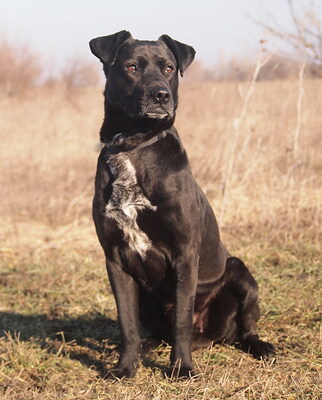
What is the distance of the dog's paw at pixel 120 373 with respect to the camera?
3.33 meters

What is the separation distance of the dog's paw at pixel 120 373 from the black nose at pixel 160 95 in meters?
1.54

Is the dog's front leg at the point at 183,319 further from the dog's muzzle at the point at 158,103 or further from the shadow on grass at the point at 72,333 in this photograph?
the dog's muzzle at the point at 158,103

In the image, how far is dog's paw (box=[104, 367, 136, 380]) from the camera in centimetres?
333

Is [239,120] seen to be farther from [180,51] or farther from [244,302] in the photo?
[244,302]

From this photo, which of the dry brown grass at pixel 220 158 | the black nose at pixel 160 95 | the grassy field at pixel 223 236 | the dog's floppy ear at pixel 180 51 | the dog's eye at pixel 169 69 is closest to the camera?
the black nose at pixel 160 95

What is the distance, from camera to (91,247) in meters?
6.52

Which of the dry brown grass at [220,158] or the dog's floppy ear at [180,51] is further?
the dry brown grass at [220,158]

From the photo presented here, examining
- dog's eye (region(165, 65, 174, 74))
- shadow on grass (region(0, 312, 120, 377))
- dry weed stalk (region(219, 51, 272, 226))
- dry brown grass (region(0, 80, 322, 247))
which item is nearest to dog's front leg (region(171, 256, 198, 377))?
shadow on grass (region(0, 312, 120, 377))

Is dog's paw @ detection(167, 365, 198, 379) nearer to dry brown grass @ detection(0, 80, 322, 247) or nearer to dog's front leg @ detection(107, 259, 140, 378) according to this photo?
dog's front leg @ detection(107, 259, 140, 378)

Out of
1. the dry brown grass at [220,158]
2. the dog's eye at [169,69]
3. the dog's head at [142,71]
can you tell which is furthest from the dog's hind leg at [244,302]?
the dry brown grass at [220,158]

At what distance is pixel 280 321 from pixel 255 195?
281 centimetres

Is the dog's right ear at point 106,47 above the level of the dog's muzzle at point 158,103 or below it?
above

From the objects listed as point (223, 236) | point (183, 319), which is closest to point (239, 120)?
point (223, 236)

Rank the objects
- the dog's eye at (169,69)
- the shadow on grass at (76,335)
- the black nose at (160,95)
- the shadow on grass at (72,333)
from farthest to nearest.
A: the shadow on grass at (72,333), the shadow on grass at (76,335), the dog's eye at (169,69), the black nose at (160,95)
